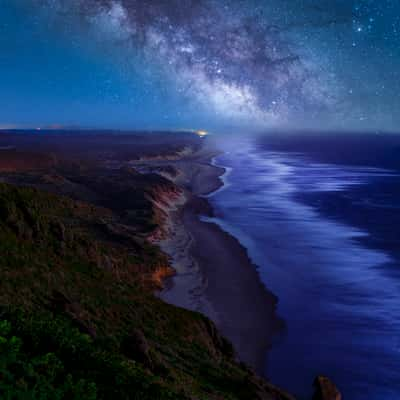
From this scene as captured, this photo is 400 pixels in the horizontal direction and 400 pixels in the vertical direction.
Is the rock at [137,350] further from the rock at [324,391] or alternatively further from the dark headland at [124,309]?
the rock at [324,391]

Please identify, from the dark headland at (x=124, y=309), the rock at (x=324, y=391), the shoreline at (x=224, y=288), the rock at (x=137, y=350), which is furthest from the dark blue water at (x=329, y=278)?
the rock at (x=137, y=350)

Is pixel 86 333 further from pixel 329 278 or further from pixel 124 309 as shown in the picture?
pixel 329 278

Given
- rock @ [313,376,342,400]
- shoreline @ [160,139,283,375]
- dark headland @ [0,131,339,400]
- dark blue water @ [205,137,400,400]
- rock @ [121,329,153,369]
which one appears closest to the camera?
dark headland @ [0,131,339,400]

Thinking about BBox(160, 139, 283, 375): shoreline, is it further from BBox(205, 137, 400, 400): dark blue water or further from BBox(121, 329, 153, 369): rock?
BBox(121, 329, 153, 369): rock

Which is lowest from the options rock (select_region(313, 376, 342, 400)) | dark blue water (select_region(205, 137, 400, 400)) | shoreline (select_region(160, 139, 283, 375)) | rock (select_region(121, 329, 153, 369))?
dark blue water (select_region(205, 137, 400, 400))

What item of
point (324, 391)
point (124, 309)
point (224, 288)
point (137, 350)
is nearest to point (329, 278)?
point (224, 288)

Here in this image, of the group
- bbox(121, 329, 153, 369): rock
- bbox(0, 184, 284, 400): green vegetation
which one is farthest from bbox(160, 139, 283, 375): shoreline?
bbox(121, 329, 153, 369): rock
